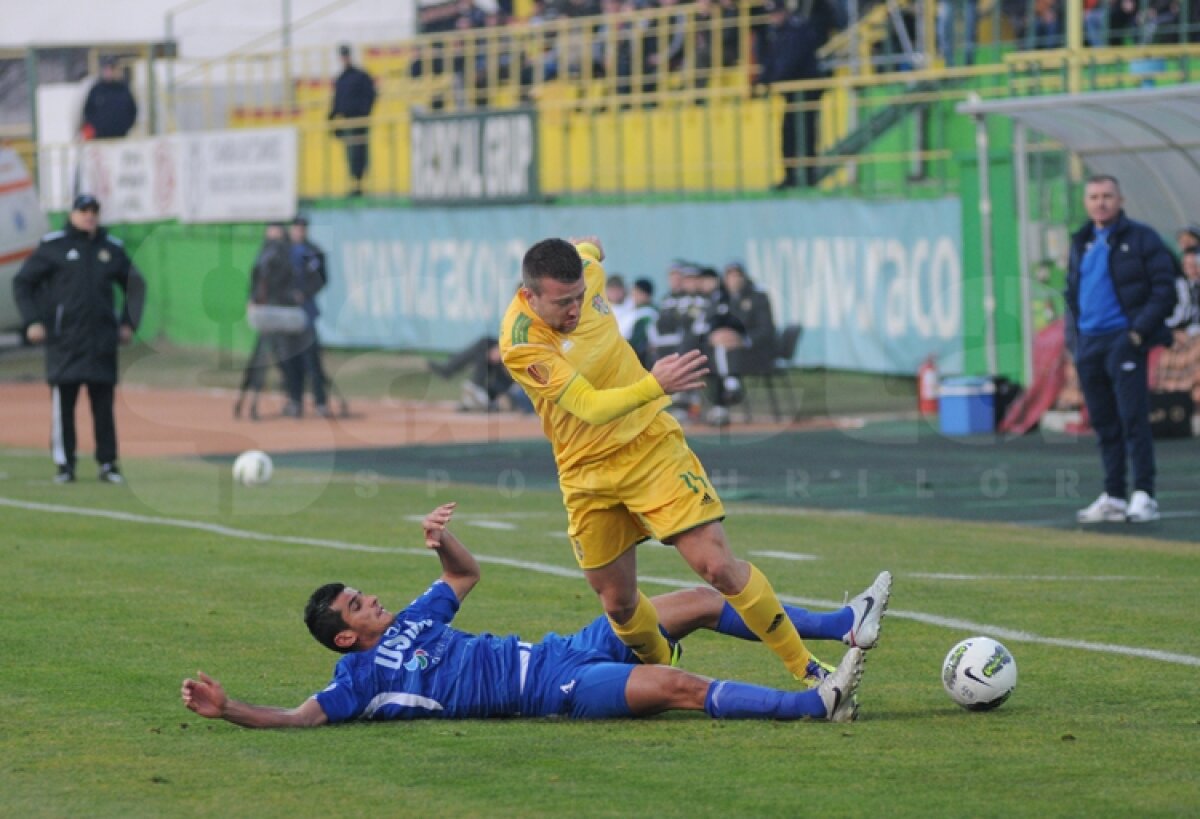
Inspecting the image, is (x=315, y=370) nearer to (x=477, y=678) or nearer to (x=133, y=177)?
(x=133, y=177)

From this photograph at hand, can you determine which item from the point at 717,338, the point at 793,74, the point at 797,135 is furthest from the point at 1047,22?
the point at 717,338

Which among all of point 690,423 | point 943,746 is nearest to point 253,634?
point 943,746

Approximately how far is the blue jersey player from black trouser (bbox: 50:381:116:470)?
33.3 feet

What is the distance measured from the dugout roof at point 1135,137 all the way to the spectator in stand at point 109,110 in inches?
867

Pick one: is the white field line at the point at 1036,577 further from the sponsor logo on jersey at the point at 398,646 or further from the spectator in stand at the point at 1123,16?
the spectator in stand at the point at 1123,16

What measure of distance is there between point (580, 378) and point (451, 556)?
2.97 feet

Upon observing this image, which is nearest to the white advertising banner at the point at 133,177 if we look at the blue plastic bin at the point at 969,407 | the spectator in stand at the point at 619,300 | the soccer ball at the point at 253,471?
the spectator in stand at the point at 619,300

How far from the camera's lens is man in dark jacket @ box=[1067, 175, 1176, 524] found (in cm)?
1393

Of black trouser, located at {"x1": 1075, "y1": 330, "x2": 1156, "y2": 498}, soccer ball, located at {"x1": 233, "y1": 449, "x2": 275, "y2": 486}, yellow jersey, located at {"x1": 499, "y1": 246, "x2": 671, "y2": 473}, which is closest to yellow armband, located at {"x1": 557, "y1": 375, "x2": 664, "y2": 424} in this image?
yellow jersey, located at {"x1": 499, "y1": 246, "x2": 671, "y2": 473}

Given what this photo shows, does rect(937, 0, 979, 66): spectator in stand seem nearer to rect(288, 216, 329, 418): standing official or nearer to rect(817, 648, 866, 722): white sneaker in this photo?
rect(288, 216, 329, 418): standing official

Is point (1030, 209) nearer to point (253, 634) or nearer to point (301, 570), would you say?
point (301, 570)

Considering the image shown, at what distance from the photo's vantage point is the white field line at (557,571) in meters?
9.48

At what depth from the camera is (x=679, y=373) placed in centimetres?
773

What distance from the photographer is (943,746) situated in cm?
744
